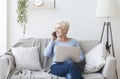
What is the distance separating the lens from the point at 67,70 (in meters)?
3.33

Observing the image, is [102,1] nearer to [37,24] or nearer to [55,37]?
[55,37]

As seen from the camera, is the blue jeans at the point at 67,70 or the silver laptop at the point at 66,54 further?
the silver laptop at the point at 66,54

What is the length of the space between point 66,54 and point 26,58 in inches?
24.6

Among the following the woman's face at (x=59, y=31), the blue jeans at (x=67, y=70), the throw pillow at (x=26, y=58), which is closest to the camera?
the blue jeans at (x=67, y=70)

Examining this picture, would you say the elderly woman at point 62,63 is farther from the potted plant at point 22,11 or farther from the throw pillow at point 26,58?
the potted plant at point 22,11

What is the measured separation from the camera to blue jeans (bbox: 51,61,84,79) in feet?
10.6

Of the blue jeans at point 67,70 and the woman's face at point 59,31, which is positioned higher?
the woman's face at point 59,31

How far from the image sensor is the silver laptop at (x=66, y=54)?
335cm

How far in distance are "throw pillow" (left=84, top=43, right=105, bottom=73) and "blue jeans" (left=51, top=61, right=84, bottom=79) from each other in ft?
Result: 0.73

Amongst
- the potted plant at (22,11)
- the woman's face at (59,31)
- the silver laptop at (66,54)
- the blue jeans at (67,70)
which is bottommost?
the blue jeans at (67,70)

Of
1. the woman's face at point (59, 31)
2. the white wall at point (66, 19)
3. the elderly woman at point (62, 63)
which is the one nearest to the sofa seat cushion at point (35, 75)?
the elderly woman at point (62, 63)

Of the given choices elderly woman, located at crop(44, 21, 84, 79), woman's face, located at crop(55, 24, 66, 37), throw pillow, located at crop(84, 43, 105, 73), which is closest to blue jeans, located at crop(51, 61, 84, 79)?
elderly woman, located at crop(44, 21, 84, 79)

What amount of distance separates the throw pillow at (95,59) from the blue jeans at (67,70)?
22 centimetres

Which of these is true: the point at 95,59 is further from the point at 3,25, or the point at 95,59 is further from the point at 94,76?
the point at 3,25
